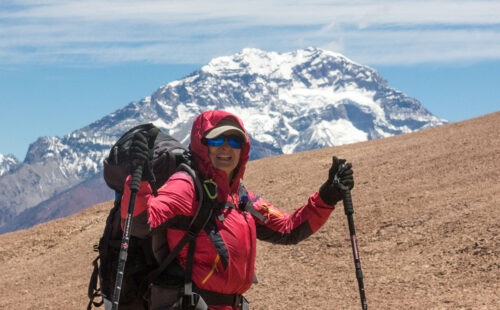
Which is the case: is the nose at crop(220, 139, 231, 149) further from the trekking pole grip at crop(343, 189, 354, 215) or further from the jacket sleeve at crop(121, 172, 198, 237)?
the trekking pole grip at crop(343, 189, 354, 215)

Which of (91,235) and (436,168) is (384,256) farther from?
(91,235)

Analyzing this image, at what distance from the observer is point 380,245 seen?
14.5 m

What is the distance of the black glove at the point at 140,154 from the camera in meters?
4.85

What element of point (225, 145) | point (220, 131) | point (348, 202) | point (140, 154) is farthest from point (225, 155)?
point (348, 202)

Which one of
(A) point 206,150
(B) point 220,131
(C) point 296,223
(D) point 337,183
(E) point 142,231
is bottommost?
(E) point 142,231

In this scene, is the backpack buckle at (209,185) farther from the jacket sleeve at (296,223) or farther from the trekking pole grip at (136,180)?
the jacket sleeve at (296,223)

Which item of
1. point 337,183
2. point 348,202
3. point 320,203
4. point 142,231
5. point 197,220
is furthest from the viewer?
point 348,202

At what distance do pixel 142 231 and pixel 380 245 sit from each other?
1025 centimetres

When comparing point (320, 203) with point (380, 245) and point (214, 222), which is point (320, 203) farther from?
point (380, 245)

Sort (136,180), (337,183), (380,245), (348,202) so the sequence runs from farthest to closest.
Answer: (380,245) → (348,202) → (337,183) → (136,180)

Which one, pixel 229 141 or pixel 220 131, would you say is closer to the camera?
pixel 220 131

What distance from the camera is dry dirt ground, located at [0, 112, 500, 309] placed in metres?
12.2

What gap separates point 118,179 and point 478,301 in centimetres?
740

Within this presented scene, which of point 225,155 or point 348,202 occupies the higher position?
point 225,155
